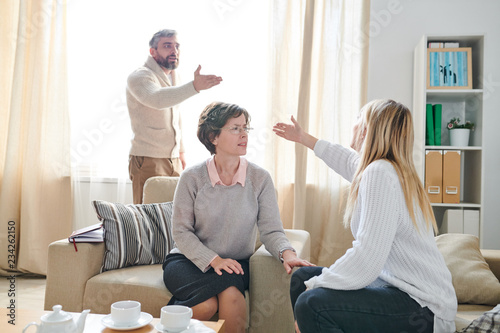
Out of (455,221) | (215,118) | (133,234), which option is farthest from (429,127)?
(133,234)

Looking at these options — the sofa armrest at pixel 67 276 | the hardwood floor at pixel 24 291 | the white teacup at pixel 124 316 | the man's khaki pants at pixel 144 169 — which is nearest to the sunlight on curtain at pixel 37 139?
the hardwood floor at pixel 24 291

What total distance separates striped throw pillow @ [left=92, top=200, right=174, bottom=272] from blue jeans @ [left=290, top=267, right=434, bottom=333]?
102cm

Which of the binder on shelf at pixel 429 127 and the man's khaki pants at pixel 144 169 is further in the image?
the binder on shelf at pixel 429 127

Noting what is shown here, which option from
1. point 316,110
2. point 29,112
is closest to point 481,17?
point 316,110

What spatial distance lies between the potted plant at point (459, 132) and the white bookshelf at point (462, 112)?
44 mm

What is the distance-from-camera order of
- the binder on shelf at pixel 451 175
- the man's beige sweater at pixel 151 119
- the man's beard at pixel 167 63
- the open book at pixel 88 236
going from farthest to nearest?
the binder on shelf at pixel 451 175
the man's beard at pixel 167 63
the man's beige sweater at pixel 151 119
the open book at pixel 88 236

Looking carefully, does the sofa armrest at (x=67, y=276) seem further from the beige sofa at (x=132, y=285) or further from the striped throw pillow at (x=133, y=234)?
the striped throw pillow at (x=133, y=234)

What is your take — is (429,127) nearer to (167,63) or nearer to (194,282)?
(167,63)

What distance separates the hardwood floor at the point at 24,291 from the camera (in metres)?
2.92

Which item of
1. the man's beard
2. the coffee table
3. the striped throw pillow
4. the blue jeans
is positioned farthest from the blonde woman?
the man's beard

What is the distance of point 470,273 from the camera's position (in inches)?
73.0

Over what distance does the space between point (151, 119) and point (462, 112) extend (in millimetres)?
2013

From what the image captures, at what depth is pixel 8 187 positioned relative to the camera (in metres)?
3.61

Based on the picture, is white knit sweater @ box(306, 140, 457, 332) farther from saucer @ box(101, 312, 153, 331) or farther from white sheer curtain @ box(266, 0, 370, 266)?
white sheer curtain @ box(266, 0, 370, 266)
